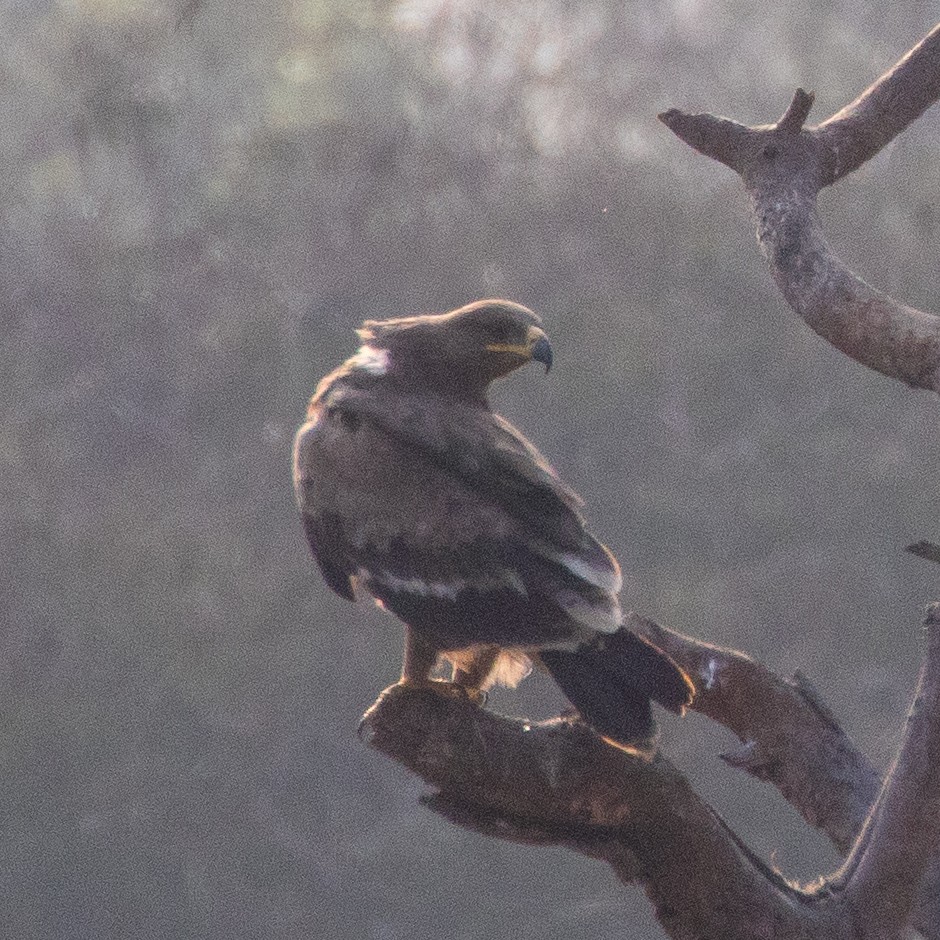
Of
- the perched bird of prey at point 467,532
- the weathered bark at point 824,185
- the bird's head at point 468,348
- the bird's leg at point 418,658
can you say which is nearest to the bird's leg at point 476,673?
the perched bird of prey at point 467,532

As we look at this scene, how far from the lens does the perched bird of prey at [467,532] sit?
2236 mm

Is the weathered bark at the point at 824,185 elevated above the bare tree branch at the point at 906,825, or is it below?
above

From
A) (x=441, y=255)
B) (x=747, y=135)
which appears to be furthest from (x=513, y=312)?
(x=441, y=255)

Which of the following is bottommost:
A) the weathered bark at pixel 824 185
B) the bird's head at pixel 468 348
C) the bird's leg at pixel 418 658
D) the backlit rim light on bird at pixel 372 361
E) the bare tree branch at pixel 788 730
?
the bare tree branch at pixel 788 730

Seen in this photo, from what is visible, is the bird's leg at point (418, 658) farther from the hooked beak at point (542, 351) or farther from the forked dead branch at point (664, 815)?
the hooked beak at point (542, 351)

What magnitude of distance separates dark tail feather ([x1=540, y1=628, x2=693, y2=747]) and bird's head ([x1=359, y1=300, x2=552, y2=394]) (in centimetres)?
83

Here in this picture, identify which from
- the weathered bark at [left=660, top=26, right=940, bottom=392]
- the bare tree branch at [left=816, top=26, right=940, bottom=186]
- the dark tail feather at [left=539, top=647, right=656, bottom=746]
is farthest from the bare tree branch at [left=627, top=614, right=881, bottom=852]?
the bare tree branch at [left=816, top=26, right=940, bottom=186]

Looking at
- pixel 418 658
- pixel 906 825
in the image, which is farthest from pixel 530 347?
pixel 906 825

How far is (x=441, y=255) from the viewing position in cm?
930

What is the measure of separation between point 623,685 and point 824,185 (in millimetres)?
1412

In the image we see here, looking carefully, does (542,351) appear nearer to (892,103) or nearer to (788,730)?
(788,730)

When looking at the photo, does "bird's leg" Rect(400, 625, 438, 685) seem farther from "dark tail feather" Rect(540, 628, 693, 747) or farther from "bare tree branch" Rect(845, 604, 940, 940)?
"bare tree branch" Rect(845, 604, 940, 940)

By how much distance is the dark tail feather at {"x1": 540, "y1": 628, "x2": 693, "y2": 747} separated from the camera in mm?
2152

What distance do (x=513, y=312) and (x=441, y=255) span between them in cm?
645
